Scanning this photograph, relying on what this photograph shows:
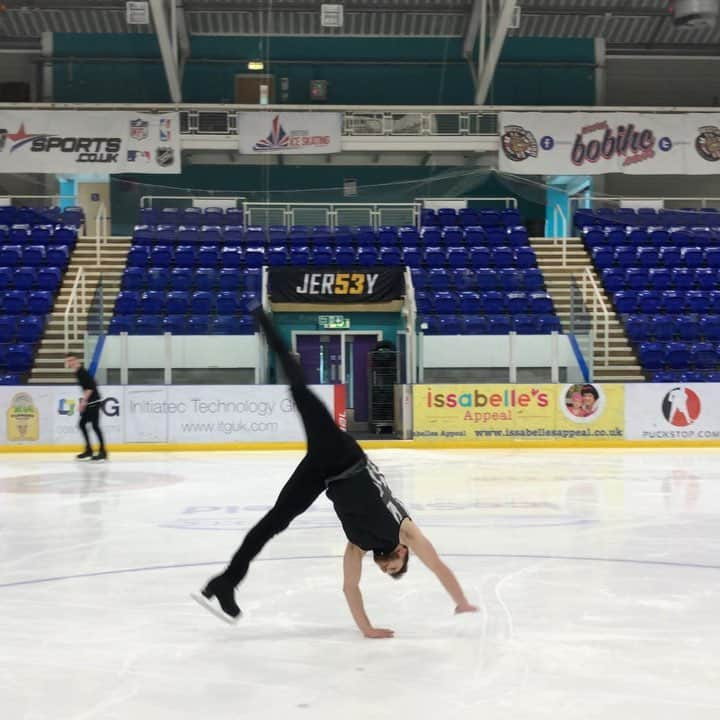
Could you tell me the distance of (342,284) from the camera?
63.7 feet

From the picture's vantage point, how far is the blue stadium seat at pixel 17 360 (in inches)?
696

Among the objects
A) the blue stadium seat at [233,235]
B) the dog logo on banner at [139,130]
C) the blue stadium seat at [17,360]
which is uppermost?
the dog logo on banner at [139,130]

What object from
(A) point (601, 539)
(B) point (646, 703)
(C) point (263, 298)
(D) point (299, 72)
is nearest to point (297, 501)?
(B) point (646, 703)

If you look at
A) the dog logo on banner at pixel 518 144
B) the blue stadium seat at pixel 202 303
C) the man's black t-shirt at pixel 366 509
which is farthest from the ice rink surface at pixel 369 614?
the dog logo on banner at pixel 518 144

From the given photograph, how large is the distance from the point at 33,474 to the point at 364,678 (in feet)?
30.6

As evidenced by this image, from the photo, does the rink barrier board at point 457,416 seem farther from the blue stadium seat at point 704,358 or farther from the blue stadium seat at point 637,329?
the blue stadium seat at point 637,329

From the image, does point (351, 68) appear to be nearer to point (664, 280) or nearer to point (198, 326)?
point (664, 280)

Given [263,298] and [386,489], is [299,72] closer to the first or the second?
[263,298]

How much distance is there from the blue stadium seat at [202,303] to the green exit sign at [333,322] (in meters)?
2.49

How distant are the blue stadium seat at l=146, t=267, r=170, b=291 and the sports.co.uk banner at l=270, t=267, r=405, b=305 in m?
2.21

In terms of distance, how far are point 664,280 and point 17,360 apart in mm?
12686

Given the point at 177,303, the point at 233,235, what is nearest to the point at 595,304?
the point at 233,235

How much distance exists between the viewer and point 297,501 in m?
4.69

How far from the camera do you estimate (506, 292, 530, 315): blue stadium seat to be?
19234mm
